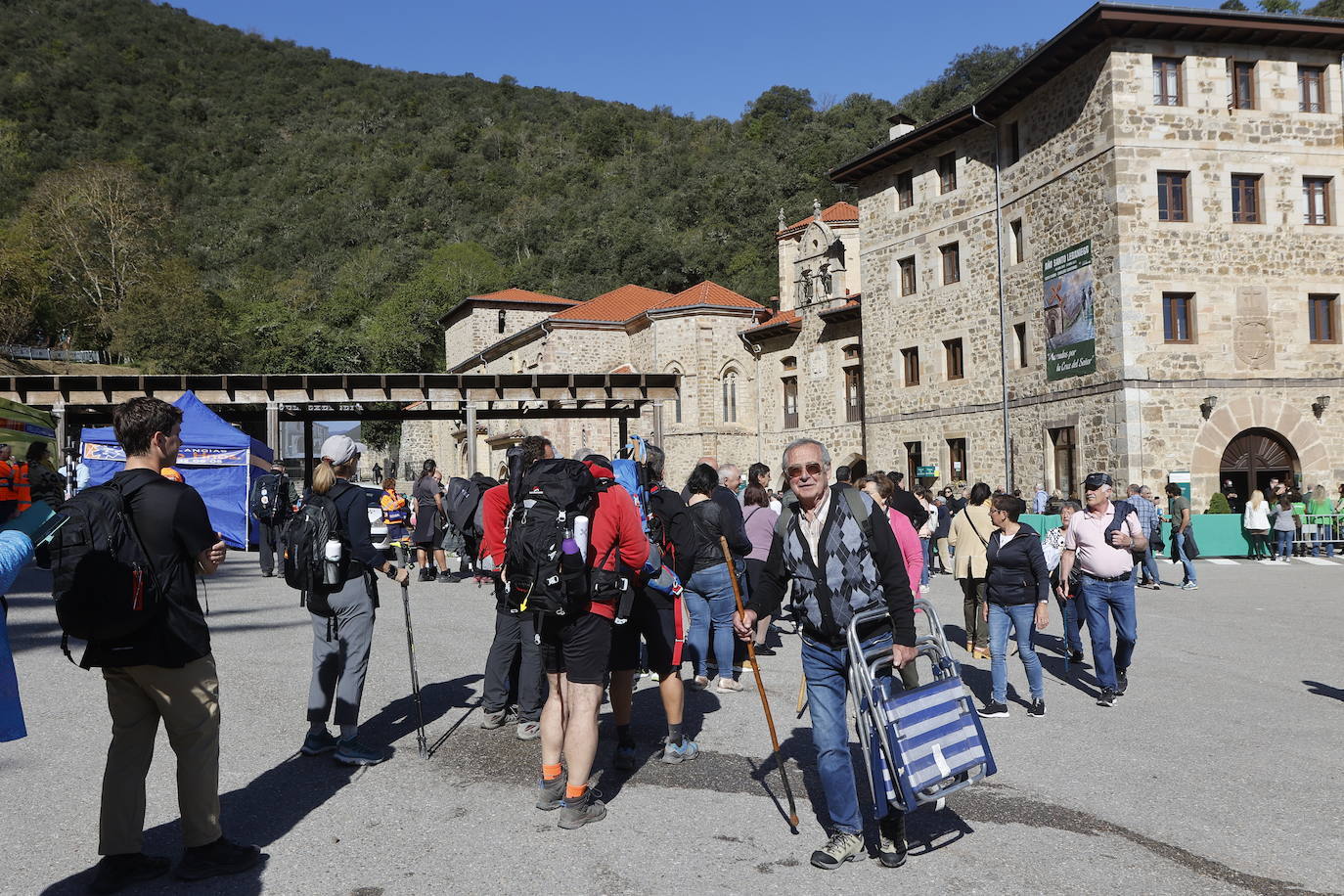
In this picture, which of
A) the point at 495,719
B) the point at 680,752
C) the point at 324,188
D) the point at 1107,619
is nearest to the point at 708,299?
the point at 1107,619

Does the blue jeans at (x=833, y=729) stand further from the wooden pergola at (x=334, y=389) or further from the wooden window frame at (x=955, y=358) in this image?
the wooden window frame at (x=955, y=358)

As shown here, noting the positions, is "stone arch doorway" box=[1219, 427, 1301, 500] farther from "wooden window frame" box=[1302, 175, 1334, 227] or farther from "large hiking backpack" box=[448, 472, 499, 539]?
"large hiking backpack" box=[448, 472, 499, 539]

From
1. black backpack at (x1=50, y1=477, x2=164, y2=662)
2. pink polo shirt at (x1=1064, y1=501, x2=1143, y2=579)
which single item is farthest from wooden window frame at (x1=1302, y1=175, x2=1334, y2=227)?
black backpack at (x1=50, y1=477, x2=164, y2=662)

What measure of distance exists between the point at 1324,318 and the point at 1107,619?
809 inches

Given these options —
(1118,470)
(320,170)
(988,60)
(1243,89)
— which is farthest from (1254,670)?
(320,170)

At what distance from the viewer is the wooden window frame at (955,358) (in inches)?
1106

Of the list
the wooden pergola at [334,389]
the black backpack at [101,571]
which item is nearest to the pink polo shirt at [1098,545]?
the black backpack at [101,571]

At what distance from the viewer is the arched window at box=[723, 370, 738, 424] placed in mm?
42469

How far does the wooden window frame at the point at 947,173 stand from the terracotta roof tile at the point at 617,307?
2147 centimetres

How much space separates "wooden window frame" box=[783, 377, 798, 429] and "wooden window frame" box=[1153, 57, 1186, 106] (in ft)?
58.7

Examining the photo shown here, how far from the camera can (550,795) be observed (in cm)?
482

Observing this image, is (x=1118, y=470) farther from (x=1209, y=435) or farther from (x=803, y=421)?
(x=803, y=421)

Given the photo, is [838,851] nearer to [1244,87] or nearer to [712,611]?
[712,611]

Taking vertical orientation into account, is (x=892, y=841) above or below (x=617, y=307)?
below
